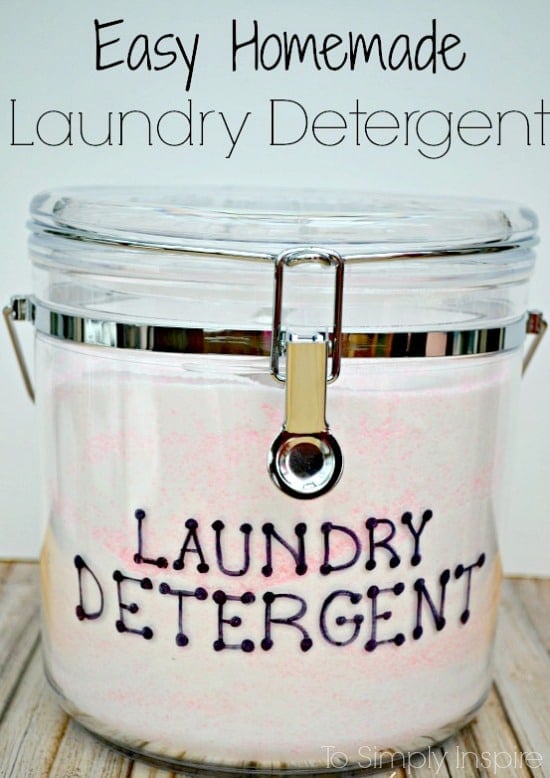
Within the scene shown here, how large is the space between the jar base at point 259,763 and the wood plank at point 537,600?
0.59 ft

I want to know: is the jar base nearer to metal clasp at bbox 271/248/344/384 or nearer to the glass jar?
the glass jar

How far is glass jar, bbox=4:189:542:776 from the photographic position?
467mm

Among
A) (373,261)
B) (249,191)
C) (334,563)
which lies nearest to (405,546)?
(334,563)

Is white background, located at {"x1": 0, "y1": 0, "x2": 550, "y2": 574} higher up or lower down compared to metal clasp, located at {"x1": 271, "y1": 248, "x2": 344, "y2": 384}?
higher up

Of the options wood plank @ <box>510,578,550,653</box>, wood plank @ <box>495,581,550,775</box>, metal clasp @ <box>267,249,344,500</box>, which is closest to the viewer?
metal clasp @ <box>267,249,344,500</box>

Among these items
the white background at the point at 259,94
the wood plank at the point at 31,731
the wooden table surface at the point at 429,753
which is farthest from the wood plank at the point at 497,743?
the white background at the point at 259,94

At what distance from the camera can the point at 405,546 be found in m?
0.49

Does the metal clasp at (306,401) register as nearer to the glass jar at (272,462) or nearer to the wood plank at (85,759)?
the glass jar at (272,462)

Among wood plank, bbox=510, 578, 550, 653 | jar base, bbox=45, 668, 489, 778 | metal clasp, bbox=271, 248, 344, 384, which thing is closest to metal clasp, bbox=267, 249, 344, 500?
metal clasp, bbox=271, 248, 344, 384

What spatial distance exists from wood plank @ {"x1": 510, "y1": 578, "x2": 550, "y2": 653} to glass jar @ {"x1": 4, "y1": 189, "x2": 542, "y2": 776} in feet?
0.66

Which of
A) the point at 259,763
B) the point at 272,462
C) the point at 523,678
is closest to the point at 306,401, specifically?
the point at 272,462

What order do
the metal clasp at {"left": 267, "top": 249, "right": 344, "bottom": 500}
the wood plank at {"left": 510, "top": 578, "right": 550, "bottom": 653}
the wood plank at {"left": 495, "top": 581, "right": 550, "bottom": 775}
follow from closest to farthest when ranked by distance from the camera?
the metal clasp at {"left": 267, "top": 249, "right": 344, "bottom": 500} < the wood plank at {"left": 495, "top": 581, "right": 550, "bottom": 775} < the wood plank at {"left": 510, "top": 578, "right": 550, "bottom": 653}

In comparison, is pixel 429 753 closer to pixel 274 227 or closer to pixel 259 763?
pixel 259 763

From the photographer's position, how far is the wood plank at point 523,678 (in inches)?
22.2
